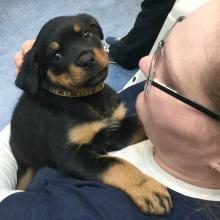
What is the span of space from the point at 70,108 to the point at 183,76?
0.54m

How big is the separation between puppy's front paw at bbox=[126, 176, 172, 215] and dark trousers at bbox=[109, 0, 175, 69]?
1.71 meters

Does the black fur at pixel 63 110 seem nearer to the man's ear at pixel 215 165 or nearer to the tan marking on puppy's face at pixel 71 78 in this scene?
the tan marking on puppy's face at pixel 71 78

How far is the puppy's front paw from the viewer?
1093 millimetres

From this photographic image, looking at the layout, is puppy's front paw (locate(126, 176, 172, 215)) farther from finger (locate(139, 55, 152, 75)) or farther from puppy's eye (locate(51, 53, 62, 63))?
puppy's eye (locate(51, 53, 62, 63))

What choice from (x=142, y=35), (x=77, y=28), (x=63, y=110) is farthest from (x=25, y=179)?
(x=142, y=35)

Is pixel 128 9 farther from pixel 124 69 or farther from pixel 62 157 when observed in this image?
pixel 62 157

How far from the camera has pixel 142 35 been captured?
112 inches

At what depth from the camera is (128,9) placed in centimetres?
365

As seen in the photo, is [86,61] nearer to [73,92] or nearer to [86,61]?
[86,61]

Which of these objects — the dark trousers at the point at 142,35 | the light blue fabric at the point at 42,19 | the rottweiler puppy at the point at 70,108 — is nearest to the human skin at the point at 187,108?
the rottweiler puppy at the point at 70,108

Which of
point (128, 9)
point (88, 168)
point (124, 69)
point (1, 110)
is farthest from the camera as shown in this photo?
point (128, 9)

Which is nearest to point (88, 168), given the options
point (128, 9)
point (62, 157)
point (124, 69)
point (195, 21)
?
point (62, 157)

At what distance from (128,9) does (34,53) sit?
2.27 m

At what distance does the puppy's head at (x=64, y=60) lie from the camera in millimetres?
1445
